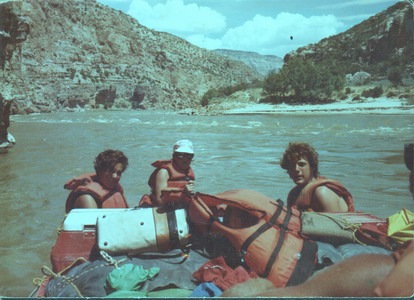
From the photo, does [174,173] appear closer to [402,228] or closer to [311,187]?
[311,187]

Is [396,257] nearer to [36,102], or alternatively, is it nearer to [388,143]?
[388,143]

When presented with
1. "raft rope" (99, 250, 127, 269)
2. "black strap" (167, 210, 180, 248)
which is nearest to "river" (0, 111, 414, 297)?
"raft rope" (99, 250, 127, 269)

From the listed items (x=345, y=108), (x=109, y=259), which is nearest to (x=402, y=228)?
(x=109, y=259)

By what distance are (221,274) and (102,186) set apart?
1.46 metres

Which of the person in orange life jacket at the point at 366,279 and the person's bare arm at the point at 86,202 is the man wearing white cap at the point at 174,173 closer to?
the person's bare arm at the point at 86,202

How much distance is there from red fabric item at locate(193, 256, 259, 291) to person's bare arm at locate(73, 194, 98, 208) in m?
1.18

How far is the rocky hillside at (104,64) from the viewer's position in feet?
198

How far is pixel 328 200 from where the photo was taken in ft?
10.1

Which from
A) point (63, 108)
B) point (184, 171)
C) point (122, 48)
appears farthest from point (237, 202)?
point (122, 48)

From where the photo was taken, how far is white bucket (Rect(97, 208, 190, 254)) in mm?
2453

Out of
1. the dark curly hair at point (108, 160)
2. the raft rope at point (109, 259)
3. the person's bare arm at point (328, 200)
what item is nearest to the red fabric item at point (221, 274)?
the raft rope at point (109, 259)

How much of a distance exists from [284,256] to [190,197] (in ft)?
2.29

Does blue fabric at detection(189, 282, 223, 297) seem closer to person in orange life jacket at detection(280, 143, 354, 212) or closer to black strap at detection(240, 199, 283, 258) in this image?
black strap at detection(240, 199, 283, 258)

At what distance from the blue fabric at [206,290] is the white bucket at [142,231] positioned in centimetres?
47
